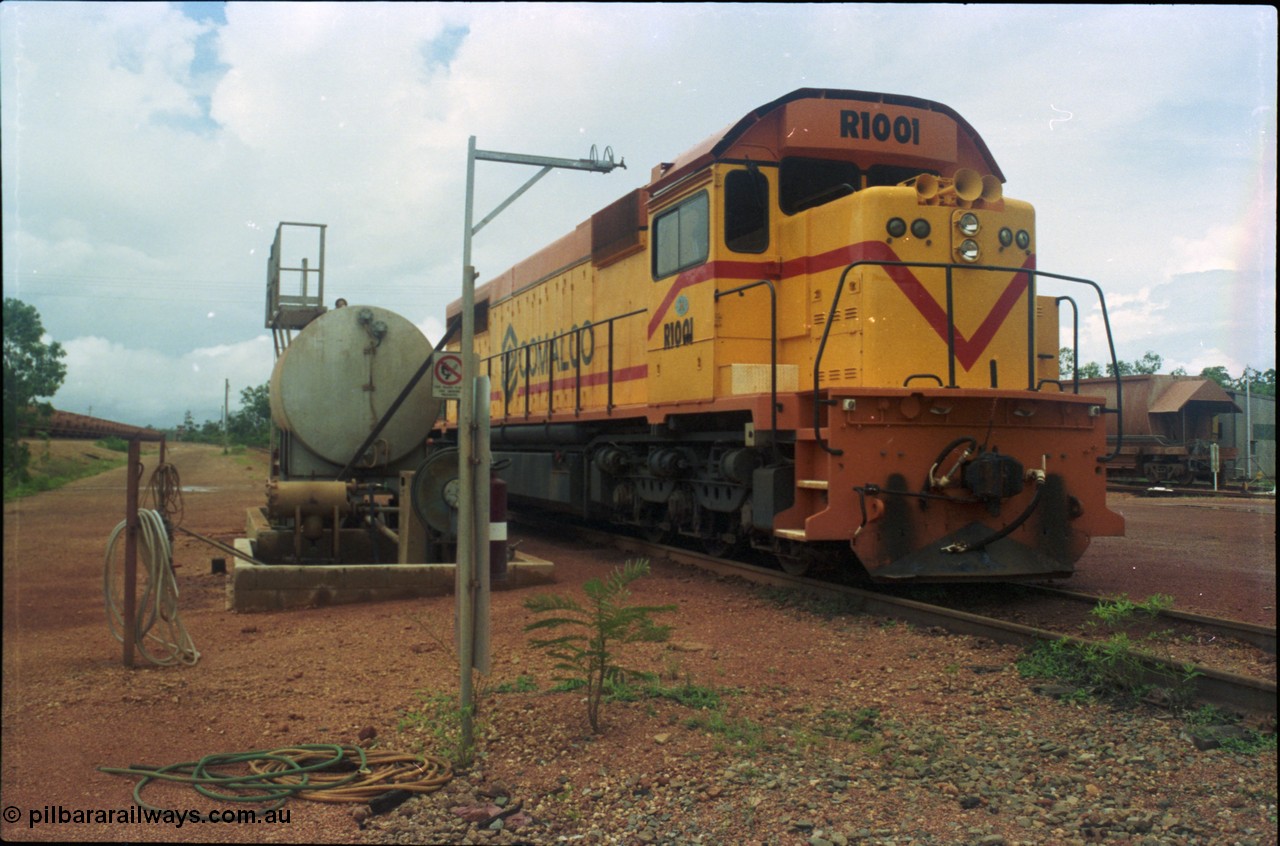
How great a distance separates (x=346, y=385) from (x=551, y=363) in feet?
9.27

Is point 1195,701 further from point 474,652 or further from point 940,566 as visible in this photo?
point 474,652

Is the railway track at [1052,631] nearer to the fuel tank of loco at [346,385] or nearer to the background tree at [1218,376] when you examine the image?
the fuel tank of loco at [346,385]

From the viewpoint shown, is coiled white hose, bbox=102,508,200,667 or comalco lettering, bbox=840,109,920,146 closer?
coiled white hose, bbox=102,508,200,667

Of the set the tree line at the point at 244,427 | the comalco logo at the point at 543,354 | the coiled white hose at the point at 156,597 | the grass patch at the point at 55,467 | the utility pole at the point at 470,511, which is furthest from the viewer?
the tree line at the point at 244,427

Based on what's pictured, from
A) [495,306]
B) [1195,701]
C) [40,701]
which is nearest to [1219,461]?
[495,306]

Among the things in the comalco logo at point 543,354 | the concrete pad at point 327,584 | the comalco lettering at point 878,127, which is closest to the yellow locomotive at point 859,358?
the comalco lettering at point 878,127

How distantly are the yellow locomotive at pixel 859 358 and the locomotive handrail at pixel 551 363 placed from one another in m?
0.33

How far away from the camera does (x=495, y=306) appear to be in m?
16.4

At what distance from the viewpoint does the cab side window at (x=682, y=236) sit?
848 centimetres

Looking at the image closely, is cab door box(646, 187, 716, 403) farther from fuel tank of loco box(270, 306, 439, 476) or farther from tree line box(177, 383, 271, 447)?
tree line box(177, 383, 271, 447)

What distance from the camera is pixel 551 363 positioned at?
40.1 feet

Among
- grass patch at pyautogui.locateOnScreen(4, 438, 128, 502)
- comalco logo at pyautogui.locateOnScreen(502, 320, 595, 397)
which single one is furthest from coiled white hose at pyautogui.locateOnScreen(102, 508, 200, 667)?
grass patch at pyautogui.locateOnScreen(4, 438, 128, 502)

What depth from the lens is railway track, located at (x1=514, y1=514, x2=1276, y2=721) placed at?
4.78 metres

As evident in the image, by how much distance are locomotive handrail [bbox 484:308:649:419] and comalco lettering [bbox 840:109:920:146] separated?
2793 millimetres
